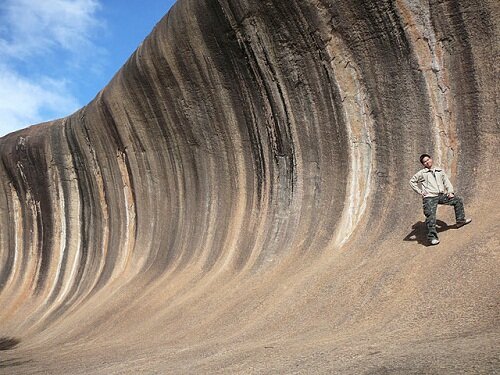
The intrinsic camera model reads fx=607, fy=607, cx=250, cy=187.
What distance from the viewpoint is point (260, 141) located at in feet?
31.0

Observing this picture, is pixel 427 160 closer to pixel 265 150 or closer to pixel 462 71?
pixel 462 71

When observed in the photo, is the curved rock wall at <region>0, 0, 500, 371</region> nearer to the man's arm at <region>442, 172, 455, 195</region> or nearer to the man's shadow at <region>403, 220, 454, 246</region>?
the man's shadow at <region>403, 220, 454, 246</region>

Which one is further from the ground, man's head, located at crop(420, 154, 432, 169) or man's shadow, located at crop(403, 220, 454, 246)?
man's head, located at crop(420, 154, 432, 169)

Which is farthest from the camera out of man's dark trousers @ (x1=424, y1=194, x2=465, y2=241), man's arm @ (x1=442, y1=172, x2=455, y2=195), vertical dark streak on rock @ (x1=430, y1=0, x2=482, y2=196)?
vertical dark streak on rock @ (x1=430, y1=0, x2=482, y2=196)

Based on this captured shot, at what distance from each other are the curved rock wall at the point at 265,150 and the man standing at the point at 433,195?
33 centimetres

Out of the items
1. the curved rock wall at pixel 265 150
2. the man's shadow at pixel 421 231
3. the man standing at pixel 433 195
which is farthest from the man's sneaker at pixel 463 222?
the curved rock wall at pixel 265 150

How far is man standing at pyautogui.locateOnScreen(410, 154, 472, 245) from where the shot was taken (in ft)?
20.3

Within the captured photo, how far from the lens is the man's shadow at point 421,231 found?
21.0ft

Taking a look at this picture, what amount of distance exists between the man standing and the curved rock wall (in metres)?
0.33

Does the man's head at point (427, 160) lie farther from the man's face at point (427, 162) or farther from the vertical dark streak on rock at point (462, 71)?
the vertical dark streak on rock at point (462, 71)

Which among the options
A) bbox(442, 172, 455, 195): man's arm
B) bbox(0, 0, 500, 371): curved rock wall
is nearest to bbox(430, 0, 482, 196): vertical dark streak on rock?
bbox(0, 0, 500, 371): curved rock wall

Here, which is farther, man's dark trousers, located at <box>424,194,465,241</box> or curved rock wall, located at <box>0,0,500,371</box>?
curved rock wall, located at <box>0,0,500,371</box>

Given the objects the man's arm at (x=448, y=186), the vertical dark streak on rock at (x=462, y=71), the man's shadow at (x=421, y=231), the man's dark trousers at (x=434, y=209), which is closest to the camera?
the man's dark trousers at (x=434, y=209)

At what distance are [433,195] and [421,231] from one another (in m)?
0.49
